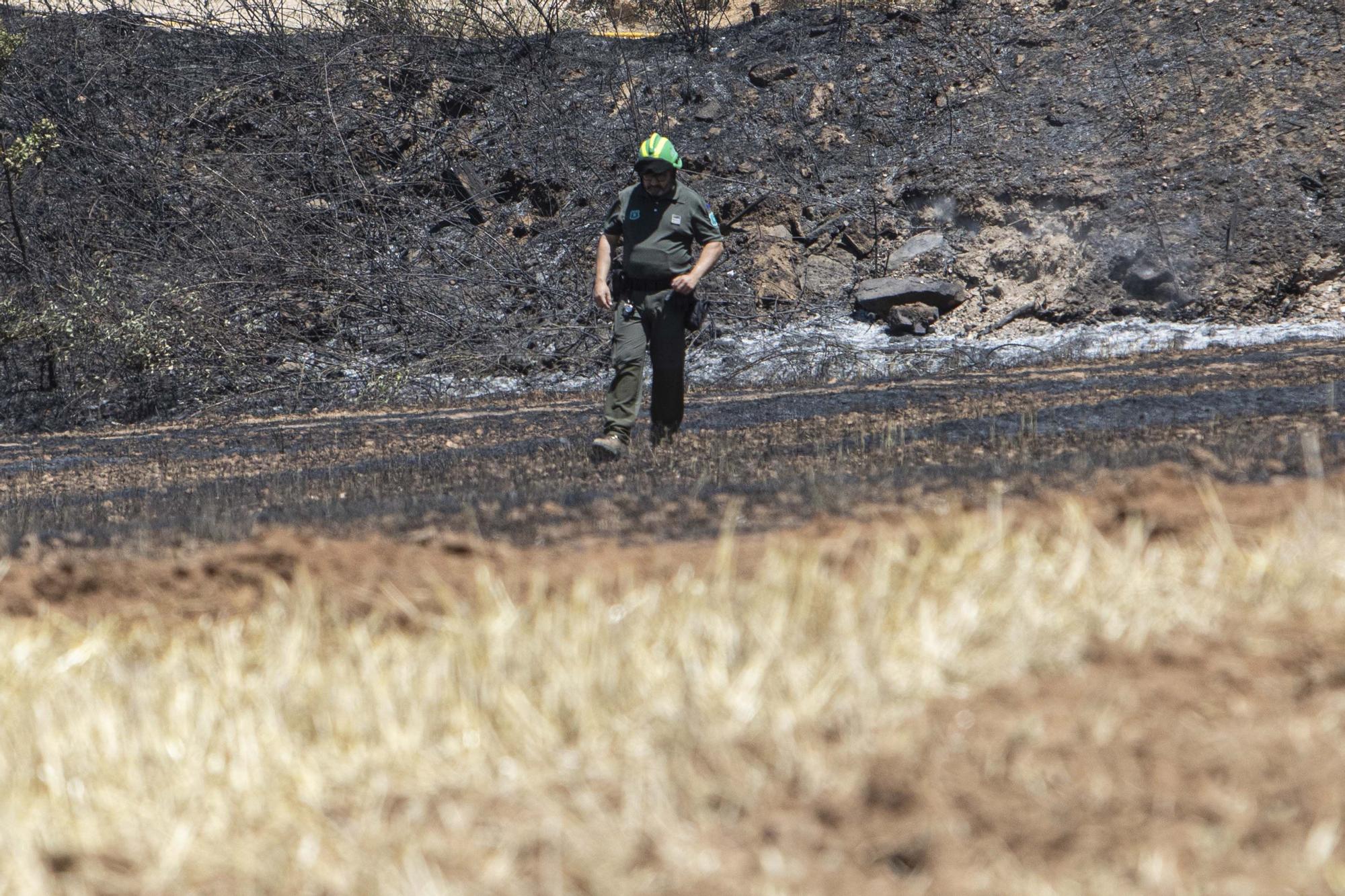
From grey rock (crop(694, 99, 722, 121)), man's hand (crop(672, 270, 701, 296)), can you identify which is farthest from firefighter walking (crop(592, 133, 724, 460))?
grey rock (crop(694, 99, 722, 121))

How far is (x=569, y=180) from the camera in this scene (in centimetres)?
1911

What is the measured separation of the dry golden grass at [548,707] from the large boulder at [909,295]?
12.5m

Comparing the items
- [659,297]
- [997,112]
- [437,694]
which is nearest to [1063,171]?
[997,112]

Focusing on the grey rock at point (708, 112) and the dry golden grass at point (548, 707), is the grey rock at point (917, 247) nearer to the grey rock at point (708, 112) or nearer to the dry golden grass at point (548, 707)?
the grey rock at point (708, 112)

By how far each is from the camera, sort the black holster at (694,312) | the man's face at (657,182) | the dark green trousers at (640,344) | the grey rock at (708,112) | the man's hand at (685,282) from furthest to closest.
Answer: the grey rock at (708,112) < the black holster at (694,312) < the dark green trousers at (640,344) < the man's hand at (685,282) < the man's face at (657,182)

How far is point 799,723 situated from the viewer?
2.97 m

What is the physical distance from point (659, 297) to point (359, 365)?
9109mm

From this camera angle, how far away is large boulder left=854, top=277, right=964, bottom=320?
16672 millimetres

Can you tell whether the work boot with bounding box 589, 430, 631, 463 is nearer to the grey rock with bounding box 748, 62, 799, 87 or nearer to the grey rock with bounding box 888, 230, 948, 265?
the grey rock with bounding box 888, 230, 948, 265

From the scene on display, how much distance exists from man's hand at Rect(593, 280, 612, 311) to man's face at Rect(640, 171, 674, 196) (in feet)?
1.88

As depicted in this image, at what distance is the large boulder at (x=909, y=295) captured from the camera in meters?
16.7

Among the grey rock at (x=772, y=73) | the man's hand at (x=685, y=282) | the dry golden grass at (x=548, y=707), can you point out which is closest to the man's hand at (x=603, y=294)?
the man's hand at (x=685, y=282)

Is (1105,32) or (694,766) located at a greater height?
(1105,32)

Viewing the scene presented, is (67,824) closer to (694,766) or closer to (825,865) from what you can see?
(694,766)
